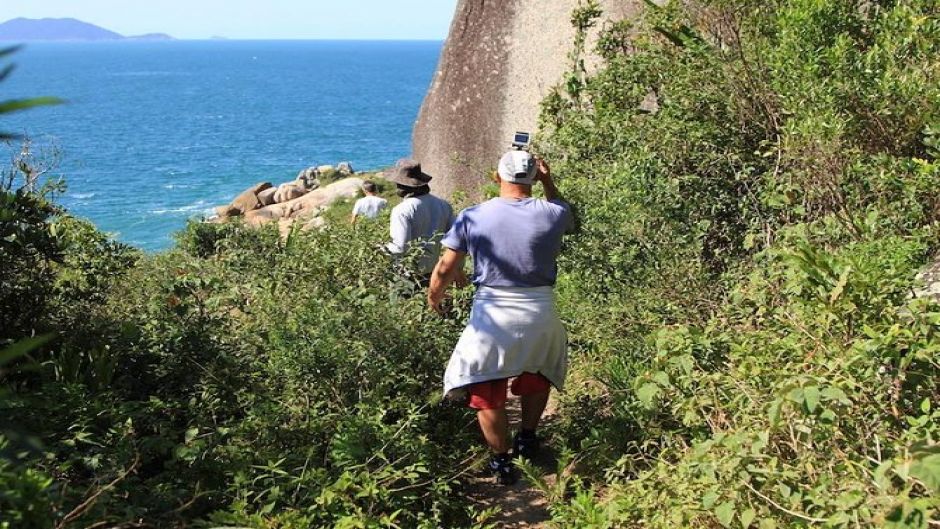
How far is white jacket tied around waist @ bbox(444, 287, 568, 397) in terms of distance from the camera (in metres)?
4.50

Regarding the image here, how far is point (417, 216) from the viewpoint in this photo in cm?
639

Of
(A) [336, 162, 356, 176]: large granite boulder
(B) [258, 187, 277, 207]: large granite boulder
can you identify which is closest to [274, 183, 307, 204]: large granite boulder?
(B) [258, 187, 277, 207]: large granite boulder

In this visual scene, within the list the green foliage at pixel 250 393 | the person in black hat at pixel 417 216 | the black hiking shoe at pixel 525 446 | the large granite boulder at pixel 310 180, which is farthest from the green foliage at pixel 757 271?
the large granite boulder at pixel 310 180

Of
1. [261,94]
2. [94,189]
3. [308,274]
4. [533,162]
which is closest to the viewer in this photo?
[533,162]

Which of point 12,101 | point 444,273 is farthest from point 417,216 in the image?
point 12,101

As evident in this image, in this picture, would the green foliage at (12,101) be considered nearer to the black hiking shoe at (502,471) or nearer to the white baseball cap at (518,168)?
the white baseball cap at (518,168)

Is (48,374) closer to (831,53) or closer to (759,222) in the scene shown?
(759,222)

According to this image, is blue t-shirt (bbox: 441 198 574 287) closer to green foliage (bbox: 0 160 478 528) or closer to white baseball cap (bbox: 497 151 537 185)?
white baseball cap (bbox: 497 151 537 185)

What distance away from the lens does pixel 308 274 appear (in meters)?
5.29

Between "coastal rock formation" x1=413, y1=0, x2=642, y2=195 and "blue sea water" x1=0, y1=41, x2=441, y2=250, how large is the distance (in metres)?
5.12

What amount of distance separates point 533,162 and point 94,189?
4495 centimetres

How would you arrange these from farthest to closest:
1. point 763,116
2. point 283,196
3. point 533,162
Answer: point 283,196 → point 763,116 → point 533,162

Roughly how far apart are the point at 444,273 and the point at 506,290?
0.39 metres

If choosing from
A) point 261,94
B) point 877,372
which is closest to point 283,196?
point 877,372
